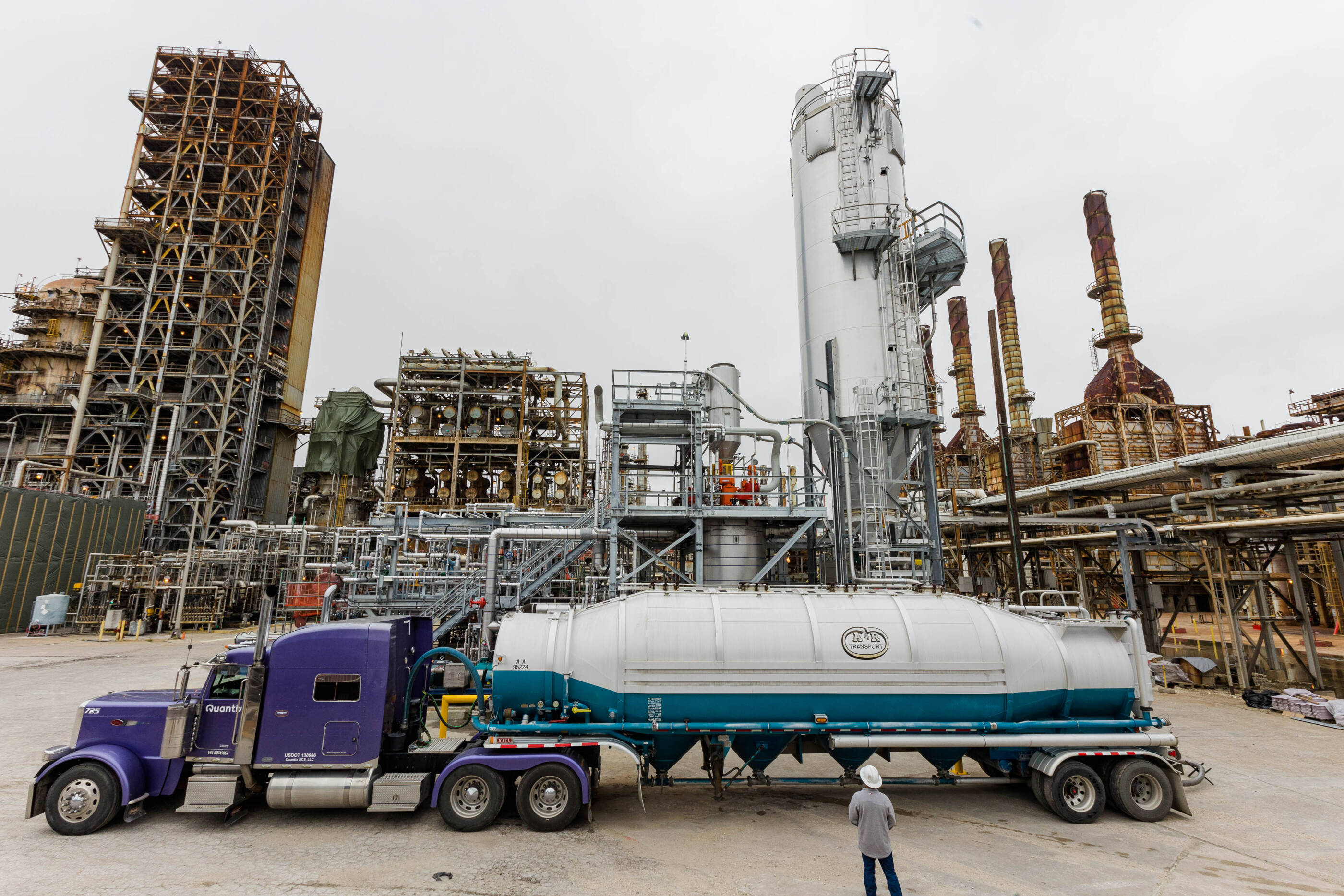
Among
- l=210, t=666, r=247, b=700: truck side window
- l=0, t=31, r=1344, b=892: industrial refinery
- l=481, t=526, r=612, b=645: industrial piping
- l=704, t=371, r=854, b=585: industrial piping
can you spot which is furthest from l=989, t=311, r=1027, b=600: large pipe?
l=210, t=666, r=247, b=700: truck side window

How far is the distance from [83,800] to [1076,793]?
13.7 m

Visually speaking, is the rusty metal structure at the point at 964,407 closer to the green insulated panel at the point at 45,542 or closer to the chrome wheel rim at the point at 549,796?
the chrome wheel rim at the point at 549,796

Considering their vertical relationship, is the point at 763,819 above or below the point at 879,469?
below

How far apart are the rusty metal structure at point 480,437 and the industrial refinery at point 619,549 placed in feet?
1.03

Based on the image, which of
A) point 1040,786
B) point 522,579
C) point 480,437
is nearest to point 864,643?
point 1040,786

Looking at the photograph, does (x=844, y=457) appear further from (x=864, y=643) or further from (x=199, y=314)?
(x=199, y=314)

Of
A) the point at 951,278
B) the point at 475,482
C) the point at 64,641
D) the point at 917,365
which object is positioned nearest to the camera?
the point at 917,365

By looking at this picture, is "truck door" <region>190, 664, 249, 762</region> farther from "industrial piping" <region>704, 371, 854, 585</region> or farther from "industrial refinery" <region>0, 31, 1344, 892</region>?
"industrial piping" <region>704, 371, 854, 585</region>

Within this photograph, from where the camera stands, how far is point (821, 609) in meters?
9.32

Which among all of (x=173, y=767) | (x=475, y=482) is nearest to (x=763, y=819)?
(x=173, y=767)

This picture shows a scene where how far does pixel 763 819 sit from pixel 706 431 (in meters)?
13.8

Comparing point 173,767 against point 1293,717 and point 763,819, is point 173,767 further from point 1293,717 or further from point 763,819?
point 1293,717

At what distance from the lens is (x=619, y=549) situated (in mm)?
21062

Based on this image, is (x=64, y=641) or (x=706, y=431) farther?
(x=64, y=641)
